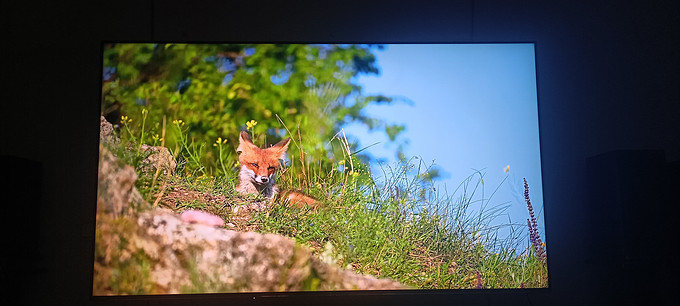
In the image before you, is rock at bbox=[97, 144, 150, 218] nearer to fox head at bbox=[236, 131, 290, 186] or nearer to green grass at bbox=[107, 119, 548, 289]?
green grass at bbox=[107, 119, 548, 289]

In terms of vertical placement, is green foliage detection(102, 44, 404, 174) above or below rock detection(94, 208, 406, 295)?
above

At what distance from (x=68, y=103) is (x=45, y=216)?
60cm

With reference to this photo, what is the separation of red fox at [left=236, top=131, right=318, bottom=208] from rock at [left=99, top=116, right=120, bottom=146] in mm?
622

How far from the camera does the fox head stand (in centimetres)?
283

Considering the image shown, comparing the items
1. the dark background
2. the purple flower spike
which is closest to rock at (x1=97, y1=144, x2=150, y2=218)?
the dark background

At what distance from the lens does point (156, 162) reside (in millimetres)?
2812

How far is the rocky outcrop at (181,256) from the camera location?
2.72 meters

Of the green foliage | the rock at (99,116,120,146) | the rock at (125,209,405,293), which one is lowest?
the rock at (125,209,405,293)

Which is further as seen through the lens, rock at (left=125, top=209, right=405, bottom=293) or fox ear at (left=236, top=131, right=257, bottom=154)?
fox ear at (left=236, top=131, right=257, bottom=154)

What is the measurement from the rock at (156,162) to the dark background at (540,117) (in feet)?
0.93

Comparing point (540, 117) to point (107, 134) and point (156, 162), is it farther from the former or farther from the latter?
point (107, 134)

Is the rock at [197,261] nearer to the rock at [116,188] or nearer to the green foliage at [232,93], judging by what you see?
the rock at [116,188]

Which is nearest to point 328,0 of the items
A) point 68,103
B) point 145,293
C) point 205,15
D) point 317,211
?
point 205,15

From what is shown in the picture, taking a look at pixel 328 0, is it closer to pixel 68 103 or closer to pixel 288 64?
pixel 288 64
